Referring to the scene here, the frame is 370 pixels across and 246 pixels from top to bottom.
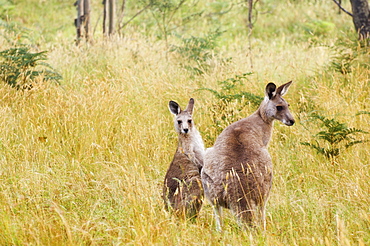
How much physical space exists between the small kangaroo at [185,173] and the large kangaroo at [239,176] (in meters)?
0.20

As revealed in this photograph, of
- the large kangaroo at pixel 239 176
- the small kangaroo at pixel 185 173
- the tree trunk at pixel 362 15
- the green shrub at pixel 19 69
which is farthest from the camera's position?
the tree trunk at pixel 362 15

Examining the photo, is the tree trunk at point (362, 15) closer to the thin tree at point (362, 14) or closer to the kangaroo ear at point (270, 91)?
the thin tree at point (362, 14)

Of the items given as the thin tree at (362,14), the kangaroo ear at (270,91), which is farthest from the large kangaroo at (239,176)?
the thin tree at (362,14)

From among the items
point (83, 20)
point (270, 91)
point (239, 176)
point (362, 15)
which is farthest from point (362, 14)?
point (83, 20)

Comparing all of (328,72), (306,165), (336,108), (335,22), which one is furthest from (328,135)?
(335,22)

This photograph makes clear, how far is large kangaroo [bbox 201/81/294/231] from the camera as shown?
4207mm

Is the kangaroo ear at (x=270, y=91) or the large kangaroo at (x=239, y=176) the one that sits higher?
the kangaroo ear at (x=270, y=91)

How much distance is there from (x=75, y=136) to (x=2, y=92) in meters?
1.70

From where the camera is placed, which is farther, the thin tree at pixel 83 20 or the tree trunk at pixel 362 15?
the thin tree at pixel 83 20

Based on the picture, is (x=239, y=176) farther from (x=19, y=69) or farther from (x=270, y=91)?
(x=19, y=69)

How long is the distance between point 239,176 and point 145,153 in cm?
226

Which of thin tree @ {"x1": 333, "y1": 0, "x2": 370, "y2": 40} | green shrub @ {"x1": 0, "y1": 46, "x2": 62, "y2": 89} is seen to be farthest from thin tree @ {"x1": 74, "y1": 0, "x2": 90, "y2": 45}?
thin tree @ {"x1": 333, "y1": 0, "x2": 370, "y2": 40}

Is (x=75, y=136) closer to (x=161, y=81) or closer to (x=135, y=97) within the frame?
(x=135, y=97)

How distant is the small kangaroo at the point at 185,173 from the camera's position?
4746 millimetres
